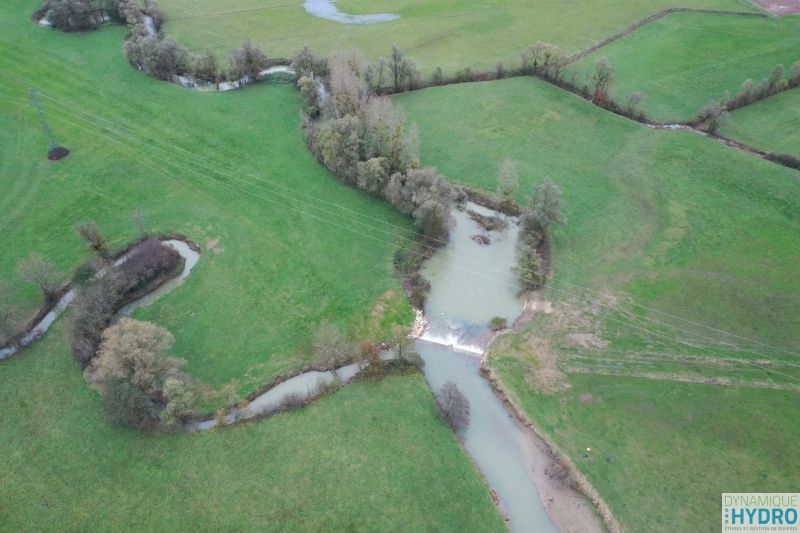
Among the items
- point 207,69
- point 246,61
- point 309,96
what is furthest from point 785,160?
point 207,69

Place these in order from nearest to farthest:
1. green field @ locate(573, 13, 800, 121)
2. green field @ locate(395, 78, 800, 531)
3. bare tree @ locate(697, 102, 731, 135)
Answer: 1. green field @ locate(395, 78, 800, 531)
2. bare tree @ locate(697, 102, 731, 135)
3. green field @ locate(573, 13, 800, 121)

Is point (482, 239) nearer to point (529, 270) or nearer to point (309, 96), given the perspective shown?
point (529, 270)

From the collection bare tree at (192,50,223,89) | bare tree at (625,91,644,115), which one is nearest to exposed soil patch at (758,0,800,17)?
bare tree at (625,91,644,115)

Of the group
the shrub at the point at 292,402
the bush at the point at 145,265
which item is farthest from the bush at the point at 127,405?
the bush at the point at 145,265

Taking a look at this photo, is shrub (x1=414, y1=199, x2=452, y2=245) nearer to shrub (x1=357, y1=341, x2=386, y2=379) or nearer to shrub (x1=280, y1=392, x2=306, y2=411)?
shrub (x1=357, y1=341, x2=386, y2=379)

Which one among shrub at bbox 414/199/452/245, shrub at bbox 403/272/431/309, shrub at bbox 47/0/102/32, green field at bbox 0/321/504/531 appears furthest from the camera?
shrub at bbox 47/0/102/32

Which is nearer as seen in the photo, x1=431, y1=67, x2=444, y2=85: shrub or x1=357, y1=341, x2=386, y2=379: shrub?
x1=357, y1=341, x2=386, y2=379: shrub

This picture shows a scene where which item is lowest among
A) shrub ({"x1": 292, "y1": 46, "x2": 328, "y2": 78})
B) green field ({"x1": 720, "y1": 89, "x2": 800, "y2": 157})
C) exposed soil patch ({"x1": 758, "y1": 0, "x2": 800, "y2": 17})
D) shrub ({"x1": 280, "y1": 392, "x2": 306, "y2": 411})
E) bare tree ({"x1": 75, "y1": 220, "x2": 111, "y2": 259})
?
shrub ({"x1": 280, "y1": 392, "x2": 306, "y2": 411})
